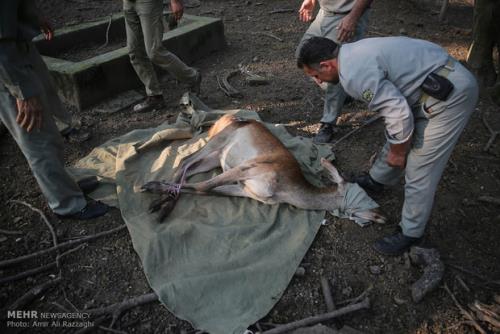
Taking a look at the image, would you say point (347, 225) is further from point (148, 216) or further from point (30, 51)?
point (30, 51)

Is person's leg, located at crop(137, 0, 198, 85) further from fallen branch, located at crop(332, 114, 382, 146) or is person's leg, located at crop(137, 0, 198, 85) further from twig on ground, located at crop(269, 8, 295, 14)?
twig on ground, located at crop(269, 8, 295, 14)

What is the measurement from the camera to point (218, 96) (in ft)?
21.4

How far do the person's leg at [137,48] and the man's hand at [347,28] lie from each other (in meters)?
2.87

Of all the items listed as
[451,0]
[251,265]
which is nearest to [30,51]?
[251,265]

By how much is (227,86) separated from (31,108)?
380 centimetres

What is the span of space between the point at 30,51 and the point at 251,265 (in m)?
2.92

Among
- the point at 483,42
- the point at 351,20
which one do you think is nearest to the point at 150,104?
the point at 351,20

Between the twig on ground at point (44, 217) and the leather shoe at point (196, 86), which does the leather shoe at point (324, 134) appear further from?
the twig on ground at point (44, 217)

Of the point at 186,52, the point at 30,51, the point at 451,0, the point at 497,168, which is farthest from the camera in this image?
the point at 451,0

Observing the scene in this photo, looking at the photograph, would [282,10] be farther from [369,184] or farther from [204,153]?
[369,184]

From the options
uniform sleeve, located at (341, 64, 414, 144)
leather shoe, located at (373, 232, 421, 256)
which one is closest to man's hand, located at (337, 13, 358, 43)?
uniform sleeve, located at (341, 64, 414, 144)

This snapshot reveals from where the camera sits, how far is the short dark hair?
3.11 meters

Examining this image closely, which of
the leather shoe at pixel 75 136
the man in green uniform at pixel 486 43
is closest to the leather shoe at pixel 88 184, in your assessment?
the leather shoe at pixel 75 136

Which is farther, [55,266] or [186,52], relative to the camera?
[186,52]
